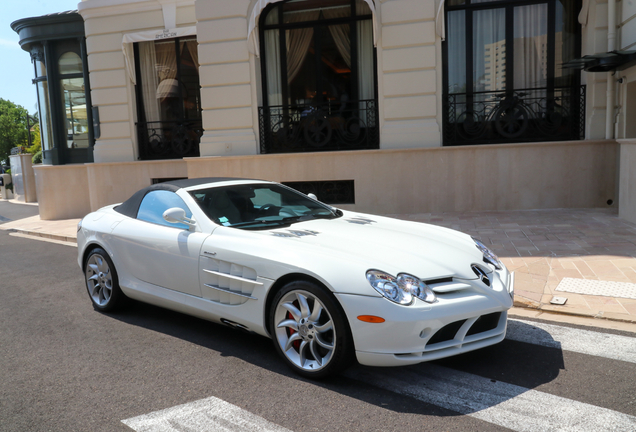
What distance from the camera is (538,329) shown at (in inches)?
188

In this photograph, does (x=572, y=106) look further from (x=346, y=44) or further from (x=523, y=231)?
(x=346, y=44)

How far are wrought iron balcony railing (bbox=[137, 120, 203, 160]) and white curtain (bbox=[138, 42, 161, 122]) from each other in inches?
12.7

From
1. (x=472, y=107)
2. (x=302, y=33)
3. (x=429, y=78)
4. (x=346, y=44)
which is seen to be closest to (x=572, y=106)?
(x=472, y=107)

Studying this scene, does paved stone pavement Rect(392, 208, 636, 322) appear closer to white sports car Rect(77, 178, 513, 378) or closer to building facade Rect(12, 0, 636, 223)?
building facade Rect(12, 0, 636, 223)

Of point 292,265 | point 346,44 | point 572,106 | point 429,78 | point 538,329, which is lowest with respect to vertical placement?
point 538,329

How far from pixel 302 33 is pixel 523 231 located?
6.94 metres

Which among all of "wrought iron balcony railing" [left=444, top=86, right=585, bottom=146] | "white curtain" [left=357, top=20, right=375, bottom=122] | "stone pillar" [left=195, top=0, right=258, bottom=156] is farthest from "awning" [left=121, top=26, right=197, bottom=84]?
"wrought iron balcony railing" [left=444, top=86, right=585, bottom=146]

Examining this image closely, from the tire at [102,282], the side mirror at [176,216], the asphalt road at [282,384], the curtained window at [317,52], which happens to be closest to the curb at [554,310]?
the asphalt road at [282,384]

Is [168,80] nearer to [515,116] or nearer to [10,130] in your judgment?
[515,116]

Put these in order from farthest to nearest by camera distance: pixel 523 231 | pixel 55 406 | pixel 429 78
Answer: pixel 429 78, pixel 523 231, pixel 55 406

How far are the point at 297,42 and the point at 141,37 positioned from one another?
420cm

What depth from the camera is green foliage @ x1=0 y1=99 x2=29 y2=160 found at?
92.1m

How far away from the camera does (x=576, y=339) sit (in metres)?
4.50

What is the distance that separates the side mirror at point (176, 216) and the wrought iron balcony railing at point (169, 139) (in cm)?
990
